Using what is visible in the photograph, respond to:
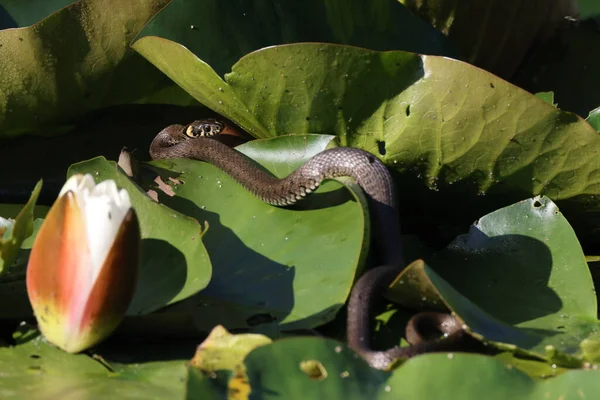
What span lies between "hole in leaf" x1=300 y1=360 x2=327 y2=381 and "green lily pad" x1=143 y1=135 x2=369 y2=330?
0.29 metres

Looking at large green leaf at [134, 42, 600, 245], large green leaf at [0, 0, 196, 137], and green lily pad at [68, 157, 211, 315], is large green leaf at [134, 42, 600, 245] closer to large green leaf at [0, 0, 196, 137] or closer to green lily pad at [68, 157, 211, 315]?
large green leaf at [0, 0, 196, 137]

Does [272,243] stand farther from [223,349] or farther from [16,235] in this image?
[16,235]

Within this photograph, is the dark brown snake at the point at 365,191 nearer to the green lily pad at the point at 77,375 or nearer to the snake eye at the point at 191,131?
the snake eye at the point at 191,131

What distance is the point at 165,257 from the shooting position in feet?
5.58

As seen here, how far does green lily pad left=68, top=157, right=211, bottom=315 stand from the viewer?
62.7 inches

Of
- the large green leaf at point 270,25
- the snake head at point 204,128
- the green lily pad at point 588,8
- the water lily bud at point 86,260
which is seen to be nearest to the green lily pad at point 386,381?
the water lily bud at point 86,260

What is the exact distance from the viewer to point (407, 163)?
1993 mm

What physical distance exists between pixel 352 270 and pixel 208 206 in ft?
1.53

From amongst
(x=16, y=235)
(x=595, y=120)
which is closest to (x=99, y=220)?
(x=16, y=235)

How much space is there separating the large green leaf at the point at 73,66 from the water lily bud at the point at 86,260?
77 cm

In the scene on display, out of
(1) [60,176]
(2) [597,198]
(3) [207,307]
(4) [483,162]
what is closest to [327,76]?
(4) [483,162]

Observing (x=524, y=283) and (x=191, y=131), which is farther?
(x=191, y=131)

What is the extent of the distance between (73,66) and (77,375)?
1.00 meters

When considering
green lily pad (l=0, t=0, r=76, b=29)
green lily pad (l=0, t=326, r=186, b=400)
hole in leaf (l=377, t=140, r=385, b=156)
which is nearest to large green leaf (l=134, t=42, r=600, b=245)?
hole in leaf (l=377, t=140, r=385, b=156)
